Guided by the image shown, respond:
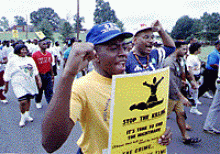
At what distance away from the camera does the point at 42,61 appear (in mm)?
5523

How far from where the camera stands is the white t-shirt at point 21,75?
4.59 meters

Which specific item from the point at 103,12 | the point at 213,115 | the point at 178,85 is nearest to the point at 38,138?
the point at 178,85

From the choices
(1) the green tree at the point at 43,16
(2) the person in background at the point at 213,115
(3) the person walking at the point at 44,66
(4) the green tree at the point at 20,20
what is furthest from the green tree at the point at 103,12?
(2) the person in background at the point at 213,115

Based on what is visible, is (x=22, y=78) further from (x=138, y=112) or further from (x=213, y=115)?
(x=213, y=115)

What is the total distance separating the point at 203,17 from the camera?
53.9 metres

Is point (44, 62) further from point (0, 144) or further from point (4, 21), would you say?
point (4, 21)

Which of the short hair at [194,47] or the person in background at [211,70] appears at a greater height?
the short hair at [194,47]

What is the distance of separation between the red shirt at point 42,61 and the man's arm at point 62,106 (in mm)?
4798

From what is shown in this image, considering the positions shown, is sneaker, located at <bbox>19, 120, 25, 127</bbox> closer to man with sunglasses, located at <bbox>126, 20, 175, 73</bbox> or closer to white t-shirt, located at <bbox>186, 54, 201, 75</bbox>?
man with sunglasses, located at <bbox>126, 20, 175, 73</bbox>

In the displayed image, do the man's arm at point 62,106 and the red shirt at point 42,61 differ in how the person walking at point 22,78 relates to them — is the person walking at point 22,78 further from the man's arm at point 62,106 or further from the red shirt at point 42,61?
the man's arm at point 62,106

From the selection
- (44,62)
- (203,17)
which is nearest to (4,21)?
(203,17)

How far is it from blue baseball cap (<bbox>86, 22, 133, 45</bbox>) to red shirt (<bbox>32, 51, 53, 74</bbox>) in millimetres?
4441

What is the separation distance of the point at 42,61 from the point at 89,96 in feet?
15.3

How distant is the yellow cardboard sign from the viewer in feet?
3.55
